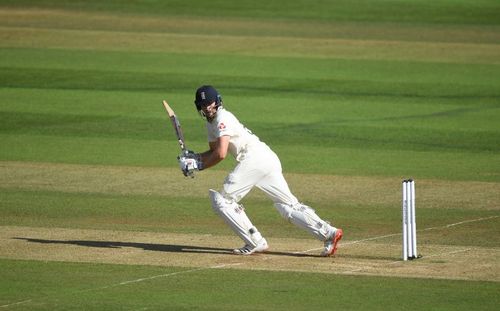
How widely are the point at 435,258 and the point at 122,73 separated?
13724 mm

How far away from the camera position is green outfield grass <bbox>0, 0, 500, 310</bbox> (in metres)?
11.6

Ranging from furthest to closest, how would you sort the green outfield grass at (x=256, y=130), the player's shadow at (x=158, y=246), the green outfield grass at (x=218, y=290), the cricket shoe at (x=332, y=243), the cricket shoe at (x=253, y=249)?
1. the player's shadow at (x=158, y=246)
2. the cricket shoe at (x=253, y=249)
3. the cricket shoe at (x=332, y=243)
4. the green outfield grass at (x=256, y=130)
5. the green outfield grass at (x=218, y=290)

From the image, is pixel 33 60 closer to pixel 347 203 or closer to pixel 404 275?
pixel 347 203

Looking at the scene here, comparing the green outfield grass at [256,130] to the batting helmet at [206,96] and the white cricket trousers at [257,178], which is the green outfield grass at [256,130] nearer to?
the white cricket trousers at [257,178]

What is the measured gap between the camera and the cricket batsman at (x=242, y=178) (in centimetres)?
1273

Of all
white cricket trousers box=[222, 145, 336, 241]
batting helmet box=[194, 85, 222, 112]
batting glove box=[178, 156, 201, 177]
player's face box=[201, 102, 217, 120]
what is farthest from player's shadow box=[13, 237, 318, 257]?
batting helmet box=[194, 85, 222, 112]

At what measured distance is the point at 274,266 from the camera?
12312 millimetres

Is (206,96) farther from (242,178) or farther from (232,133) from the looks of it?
(242,178)

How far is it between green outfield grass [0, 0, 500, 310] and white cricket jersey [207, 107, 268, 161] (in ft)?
4.14

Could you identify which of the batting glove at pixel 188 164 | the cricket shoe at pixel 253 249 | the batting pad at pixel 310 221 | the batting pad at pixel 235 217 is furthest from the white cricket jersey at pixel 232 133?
the cricket shoe at pixel 253 249

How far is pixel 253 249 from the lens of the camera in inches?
506

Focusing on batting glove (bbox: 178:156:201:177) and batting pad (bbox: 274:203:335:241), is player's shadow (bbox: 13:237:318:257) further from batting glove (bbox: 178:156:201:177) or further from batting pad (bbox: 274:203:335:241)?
batting glove (bbox: 178:156:201:177)

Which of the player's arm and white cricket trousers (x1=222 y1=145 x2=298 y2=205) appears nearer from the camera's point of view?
the player's arm

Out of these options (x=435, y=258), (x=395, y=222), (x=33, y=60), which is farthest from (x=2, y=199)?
(x=33, y=60)
